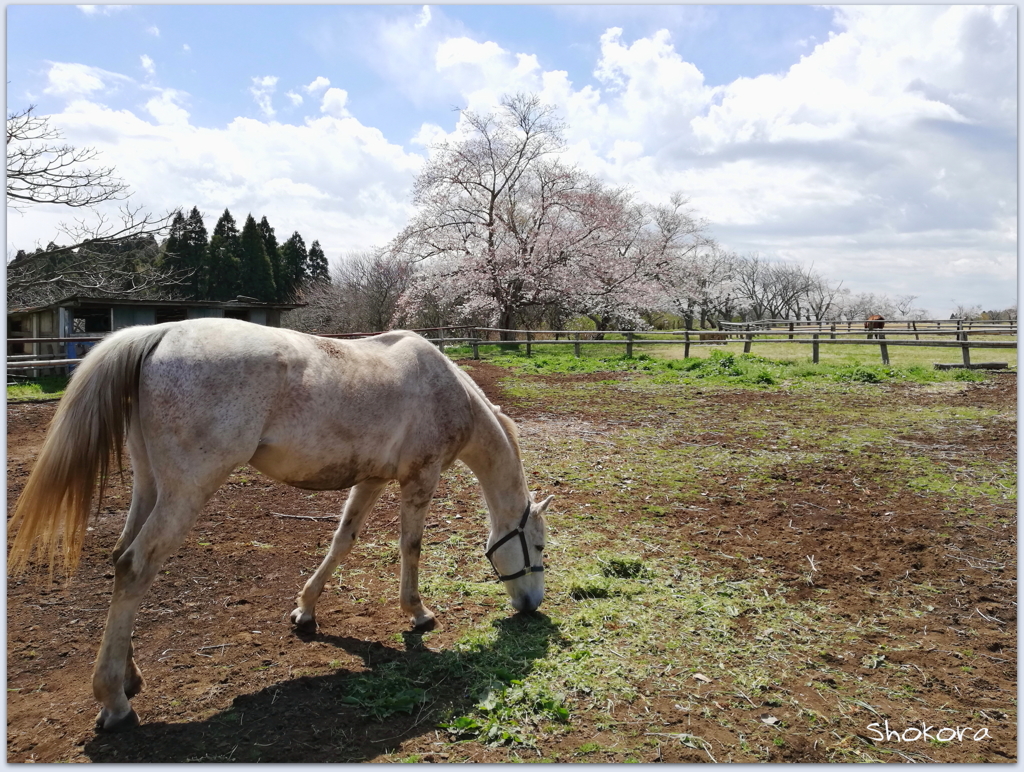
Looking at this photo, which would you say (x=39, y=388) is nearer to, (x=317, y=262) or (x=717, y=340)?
(x=717, y=340)

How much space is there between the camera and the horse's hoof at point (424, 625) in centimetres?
360

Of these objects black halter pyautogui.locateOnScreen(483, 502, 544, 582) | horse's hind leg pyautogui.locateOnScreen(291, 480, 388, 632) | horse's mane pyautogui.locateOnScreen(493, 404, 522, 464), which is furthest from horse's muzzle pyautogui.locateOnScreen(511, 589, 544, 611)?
horse's hind leg pyautogui.locateOnScreen(291, 480, 388, 632)

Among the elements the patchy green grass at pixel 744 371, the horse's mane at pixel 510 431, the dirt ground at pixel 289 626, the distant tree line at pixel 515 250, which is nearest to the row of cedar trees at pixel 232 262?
the distant tree line at pixel 515 250

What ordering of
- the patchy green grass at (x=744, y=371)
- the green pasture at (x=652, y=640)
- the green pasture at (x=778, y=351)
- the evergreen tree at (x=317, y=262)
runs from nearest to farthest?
the green pasture at (x=652, y=640) < the patchy green grass at (x=744, y=371) < the green pasture at (x=778, y=351) < the evergreen tree at (x=317, y=262)

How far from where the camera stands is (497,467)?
3986mm

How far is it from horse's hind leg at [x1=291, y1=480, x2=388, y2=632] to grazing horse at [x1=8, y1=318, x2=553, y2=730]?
13mm

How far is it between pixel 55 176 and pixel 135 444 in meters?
10.9

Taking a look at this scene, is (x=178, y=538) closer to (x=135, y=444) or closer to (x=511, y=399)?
(x=135, y=444)

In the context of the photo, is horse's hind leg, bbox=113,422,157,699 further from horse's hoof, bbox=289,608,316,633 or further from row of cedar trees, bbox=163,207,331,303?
row of cedar trees, bbox=163,207,331,303

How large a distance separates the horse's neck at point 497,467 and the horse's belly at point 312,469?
Result: 0.66 metres

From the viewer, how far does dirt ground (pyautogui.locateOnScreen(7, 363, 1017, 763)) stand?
2.61 meters

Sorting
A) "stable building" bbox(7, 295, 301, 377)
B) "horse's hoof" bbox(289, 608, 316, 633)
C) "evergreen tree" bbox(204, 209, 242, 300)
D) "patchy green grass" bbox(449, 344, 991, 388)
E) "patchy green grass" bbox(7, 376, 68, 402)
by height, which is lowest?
"horse's hoof" bbox(289, 608, 316, 633)

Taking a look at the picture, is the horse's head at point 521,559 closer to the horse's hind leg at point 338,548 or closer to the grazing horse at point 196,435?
the grazing horse at point 196,435

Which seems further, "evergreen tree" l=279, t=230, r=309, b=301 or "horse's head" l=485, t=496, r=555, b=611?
"evergreen tree" l=279, t=230, r=309, b=301
